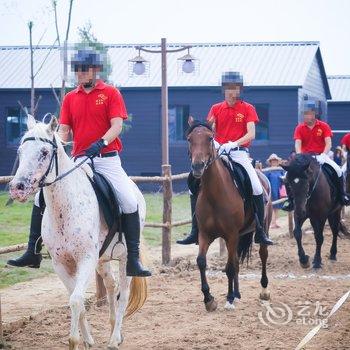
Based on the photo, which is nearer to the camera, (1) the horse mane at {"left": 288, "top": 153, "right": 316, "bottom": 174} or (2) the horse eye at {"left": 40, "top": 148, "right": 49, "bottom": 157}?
(2) the horse eye at {"left": 40, "top": 148, "right": 49, "bottom": 157}

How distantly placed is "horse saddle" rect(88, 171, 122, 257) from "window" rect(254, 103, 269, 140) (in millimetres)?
23755

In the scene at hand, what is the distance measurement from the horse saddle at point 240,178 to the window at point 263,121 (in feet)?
69.8

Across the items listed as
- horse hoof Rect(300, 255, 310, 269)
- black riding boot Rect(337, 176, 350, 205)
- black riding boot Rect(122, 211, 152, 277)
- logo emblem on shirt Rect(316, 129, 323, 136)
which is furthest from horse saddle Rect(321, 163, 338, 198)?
A: black riding boot Rect(122, 211, 152, 277)

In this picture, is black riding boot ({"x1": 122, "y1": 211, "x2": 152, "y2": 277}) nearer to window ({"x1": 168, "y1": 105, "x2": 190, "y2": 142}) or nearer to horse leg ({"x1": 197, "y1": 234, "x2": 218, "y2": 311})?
horse leg ({"x1": 197, "y1": 234, "x2": 218, "y2": 311})

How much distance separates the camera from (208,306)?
26.9 feet

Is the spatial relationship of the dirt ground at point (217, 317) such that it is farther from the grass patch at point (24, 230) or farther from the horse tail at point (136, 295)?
the grass patch at point (24, 230)

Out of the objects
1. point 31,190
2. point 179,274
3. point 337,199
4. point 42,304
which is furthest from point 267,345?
point 337,199

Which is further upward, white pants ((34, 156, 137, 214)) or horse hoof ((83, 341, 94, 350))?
white pants ((34, 156, 137, 214))

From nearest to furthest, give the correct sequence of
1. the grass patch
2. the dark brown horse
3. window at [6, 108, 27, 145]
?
1. the grass patch
2. the dark brown horse
3. window at [6, 108, 27, 145]

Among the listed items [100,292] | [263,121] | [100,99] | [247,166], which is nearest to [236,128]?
[247,166]

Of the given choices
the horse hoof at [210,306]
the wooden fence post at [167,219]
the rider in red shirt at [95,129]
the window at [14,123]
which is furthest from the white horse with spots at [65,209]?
the window at [14,123]

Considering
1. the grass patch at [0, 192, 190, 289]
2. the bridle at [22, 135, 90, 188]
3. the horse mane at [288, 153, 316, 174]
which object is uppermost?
the bridle at [22, 135, 90, 188]

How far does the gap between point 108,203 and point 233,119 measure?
9.59ft

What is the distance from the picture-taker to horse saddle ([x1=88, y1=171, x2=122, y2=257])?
6410 millimetres
